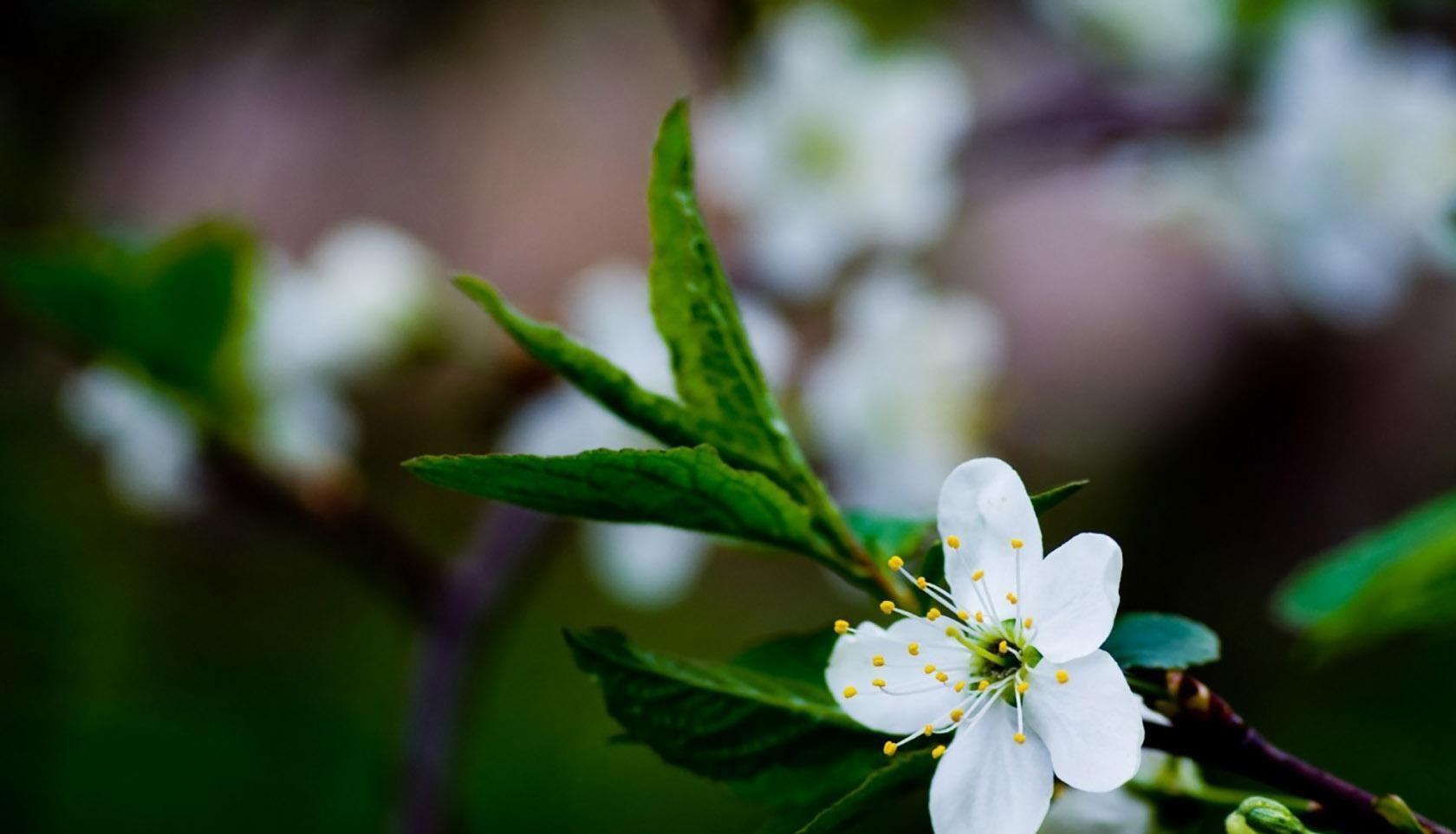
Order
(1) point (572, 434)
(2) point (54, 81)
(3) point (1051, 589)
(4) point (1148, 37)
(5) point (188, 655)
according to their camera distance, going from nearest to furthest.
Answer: (3) point (1051, 589)
(1) point (572, 434)
(4) point (1148, 37)
(2) point (54, 81)
(5) point (188, 655)

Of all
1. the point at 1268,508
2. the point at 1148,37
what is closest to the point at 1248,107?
the point at 1148,37

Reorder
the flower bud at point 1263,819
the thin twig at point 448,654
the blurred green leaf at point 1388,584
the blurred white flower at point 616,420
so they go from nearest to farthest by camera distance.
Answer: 1. the flower bud at point 1263,819
2. the blurred green leaf at point 1388,584
3. the thin twig at point 448,654
4. the blurred white flower at point 616,420

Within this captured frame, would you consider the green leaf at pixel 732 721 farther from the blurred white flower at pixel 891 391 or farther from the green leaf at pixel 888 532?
the blurred white flower at pixel 891 391

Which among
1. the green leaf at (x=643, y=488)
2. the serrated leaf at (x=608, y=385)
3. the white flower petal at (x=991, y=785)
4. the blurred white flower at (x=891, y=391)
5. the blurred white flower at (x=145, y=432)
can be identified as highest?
the blurred white flower at (x=145, y=432)

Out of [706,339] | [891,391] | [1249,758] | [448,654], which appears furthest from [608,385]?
[891,391]

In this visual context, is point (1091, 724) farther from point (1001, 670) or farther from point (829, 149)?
point (829, 149)

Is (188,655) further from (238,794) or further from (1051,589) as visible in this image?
(1051,589)

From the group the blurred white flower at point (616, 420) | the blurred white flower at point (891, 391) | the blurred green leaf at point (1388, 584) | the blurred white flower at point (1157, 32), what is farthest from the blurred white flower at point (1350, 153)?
the blurred green leaf at point (1388, 584)

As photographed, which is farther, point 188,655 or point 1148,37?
point 188,655
